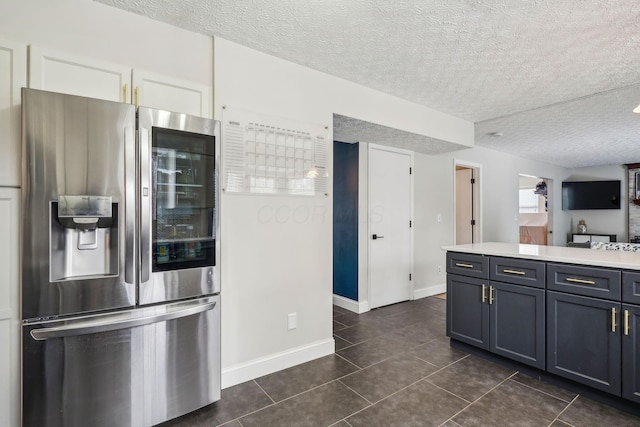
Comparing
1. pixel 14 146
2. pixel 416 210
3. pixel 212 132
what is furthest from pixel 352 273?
pixel 14 146

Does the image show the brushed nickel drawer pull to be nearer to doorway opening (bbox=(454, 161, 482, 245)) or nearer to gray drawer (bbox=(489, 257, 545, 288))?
gray drawer (bbox=(489, 257, 545, 288))

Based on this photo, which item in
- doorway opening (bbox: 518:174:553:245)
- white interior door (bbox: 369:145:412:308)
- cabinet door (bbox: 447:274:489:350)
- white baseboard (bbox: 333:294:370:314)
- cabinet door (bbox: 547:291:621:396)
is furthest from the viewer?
doorway opening (bbox: 518:174:553:245)

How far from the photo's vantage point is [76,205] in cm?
154

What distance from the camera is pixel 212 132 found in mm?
1957

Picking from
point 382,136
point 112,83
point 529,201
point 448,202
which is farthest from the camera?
point 529,201

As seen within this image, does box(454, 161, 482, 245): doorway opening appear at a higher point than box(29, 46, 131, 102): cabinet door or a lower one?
lower

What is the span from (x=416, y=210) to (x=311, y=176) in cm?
245

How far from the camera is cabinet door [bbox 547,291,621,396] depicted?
6.61 feet

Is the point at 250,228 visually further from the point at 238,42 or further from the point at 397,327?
the point at 397,327

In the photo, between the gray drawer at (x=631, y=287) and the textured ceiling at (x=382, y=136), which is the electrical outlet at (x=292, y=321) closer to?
the textured ceiling at (x=382, y=136)

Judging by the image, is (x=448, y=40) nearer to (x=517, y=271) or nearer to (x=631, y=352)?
(x=517, y=271)

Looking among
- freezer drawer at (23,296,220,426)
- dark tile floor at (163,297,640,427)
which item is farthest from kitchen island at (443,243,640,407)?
freezer drawer at (23,296,220,426)

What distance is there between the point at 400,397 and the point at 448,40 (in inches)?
97.4

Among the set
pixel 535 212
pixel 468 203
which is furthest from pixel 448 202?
pixel 535 212
